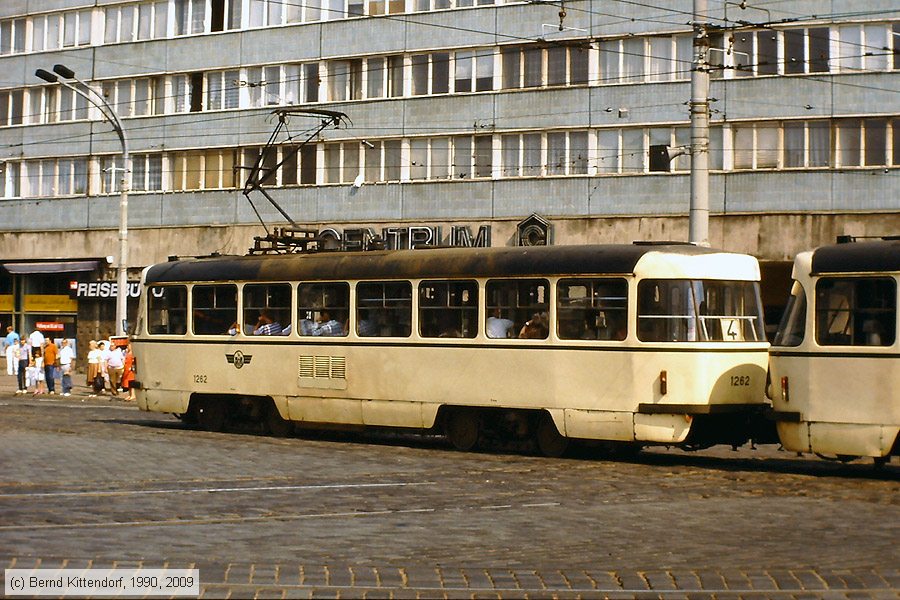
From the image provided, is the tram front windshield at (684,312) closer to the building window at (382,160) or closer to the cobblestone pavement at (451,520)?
the cobblestone pavement at (451,520)

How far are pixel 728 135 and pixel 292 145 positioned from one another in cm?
1340

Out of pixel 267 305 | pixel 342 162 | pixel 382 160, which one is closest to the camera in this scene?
pixel 267 305

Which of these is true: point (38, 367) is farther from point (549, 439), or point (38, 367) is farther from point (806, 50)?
point (549, 439)

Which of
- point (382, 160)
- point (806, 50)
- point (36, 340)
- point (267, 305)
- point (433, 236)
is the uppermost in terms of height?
point (806, 50)

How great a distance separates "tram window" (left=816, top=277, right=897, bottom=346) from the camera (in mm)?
16641

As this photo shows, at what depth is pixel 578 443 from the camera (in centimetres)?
2017

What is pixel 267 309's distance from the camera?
76.2ft

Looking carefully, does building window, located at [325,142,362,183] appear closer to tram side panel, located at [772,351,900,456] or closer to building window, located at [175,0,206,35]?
building window, located at [175,0,206,35]

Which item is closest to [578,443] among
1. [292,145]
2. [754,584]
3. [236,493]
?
[236,493]

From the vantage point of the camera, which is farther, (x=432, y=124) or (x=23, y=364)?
(x=432, y=124)

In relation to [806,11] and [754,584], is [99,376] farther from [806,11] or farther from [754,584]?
[754,584]

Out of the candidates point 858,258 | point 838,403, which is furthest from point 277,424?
point 858,258

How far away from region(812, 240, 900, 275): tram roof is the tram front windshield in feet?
5.73

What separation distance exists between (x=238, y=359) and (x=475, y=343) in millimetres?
4769
